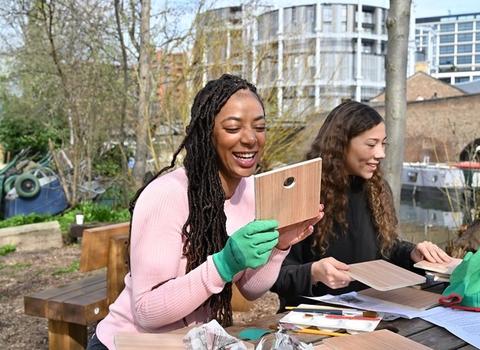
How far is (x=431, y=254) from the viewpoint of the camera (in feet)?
7.47

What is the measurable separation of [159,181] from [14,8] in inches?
266

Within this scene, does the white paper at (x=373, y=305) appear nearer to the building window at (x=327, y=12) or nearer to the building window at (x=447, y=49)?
the building window at (x=327, y=12)

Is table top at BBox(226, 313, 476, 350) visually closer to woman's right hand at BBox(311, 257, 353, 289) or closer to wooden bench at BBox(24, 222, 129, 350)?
woman's right hand at BBox(311, 257, 353, 289)

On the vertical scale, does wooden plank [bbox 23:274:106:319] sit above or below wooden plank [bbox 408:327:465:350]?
below

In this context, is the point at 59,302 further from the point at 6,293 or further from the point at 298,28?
the point at 298,28

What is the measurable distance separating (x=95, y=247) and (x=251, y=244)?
170cm

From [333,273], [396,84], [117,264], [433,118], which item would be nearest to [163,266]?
[333,273]

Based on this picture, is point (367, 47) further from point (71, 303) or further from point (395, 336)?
point (395, 336)

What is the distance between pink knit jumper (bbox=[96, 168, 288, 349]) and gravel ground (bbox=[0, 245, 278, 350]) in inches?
55.3

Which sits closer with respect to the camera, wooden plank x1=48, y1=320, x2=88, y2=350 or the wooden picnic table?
the wooden picnic table

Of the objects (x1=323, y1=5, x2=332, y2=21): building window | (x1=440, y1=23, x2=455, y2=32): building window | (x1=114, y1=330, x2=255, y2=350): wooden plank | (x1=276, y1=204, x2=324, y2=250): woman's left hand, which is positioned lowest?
(x1=114, y1=330, x2=255, y2=350): wooden plank

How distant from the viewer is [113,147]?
10.6m

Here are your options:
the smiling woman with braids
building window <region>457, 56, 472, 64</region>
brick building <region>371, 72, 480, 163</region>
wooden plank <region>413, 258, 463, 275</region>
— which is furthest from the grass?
building window <region>457, 56, 472, 64</region>

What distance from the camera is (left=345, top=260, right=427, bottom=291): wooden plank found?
5.50ft
